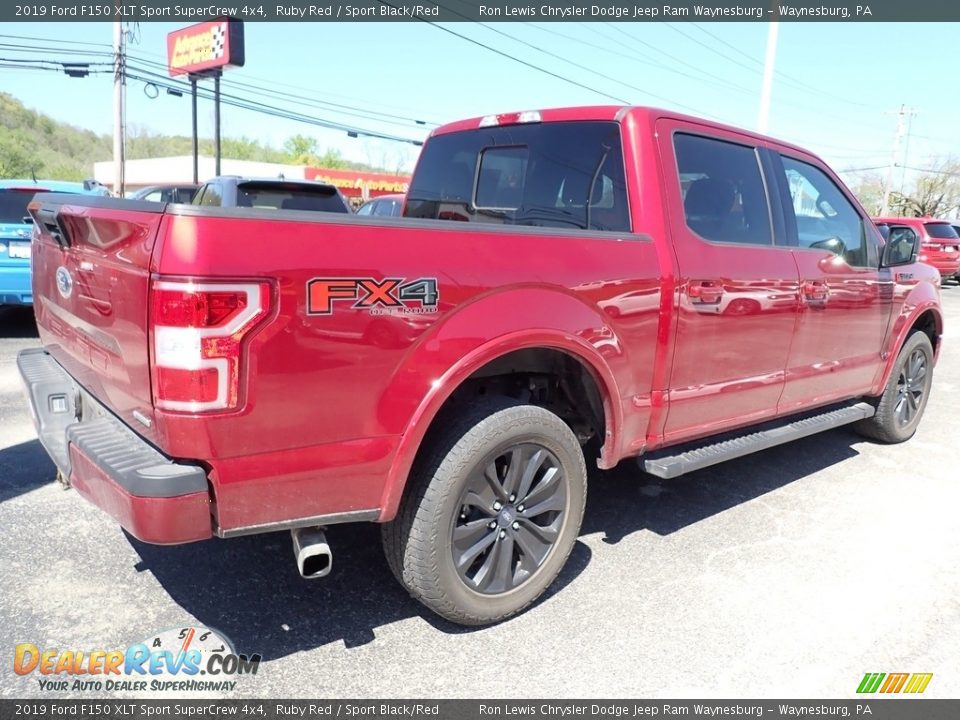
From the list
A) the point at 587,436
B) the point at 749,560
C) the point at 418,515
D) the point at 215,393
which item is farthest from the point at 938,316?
the point at 215,393

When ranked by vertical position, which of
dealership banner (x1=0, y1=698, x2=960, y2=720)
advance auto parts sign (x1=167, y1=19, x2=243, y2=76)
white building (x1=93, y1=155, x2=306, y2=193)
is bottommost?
dealership banner (x1=0, y1=698, x2=960, y2=720)

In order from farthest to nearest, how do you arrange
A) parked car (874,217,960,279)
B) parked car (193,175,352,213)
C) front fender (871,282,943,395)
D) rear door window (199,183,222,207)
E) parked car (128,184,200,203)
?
parked car (874,217,960,279) < parked car (128,184,200,203) < rear door window (199,183,222,207) < parked car (193,175,352,213) < front fender (871,282,943,395)

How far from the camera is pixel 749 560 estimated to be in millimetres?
3494

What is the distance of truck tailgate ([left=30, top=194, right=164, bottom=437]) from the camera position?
212cm

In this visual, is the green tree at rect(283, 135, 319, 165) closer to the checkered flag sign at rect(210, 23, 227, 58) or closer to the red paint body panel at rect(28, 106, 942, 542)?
the checkered flag sign at rect(210, 23, 227, 58)

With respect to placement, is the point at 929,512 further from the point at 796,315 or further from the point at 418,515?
the point at 418,515

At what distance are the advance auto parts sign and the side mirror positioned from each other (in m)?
28.4

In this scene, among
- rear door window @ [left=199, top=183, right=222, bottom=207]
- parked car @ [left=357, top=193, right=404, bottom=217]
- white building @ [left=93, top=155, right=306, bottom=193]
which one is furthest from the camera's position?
white building @ [left=93, top=155, right=306, bottom=193]

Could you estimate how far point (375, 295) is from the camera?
2.24 meters

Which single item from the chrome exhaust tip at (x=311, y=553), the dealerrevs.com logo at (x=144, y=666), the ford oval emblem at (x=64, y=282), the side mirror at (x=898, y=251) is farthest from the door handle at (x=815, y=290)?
the ford oval emblem at (x=64, y=282)

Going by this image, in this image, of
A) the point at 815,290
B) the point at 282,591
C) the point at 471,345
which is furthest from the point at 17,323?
the point at 815,290

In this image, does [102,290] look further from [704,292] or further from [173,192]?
[173,192]

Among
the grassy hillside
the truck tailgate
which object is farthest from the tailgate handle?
the grassy hillside

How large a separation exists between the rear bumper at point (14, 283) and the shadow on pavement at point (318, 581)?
512cm
